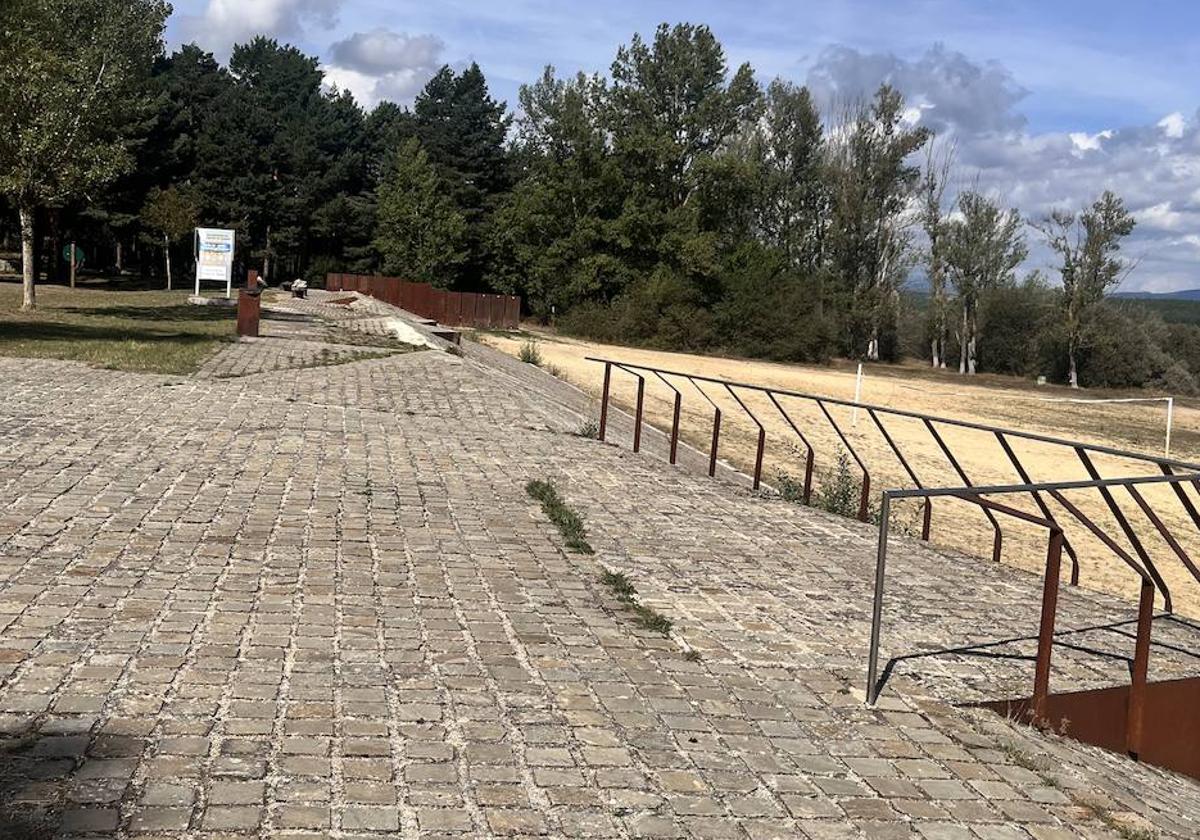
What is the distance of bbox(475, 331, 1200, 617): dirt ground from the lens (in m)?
11.7

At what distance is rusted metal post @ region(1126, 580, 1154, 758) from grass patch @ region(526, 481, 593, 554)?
322cm

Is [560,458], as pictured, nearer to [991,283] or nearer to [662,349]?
[662,349]

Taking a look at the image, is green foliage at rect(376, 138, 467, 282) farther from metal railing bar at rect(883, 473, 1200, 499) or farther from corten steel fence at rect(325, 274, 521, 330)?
metal railing bar at rect(883, 473, 1200, 499)

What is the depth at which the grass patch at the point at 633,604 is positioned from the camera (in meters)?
5.39

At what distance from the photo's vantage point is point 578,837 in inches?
125

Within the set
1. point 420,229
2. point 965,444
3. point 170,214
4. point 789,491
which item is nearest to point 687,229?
point 420,229

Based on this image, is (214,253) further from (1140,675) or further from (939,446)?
(1140,675)

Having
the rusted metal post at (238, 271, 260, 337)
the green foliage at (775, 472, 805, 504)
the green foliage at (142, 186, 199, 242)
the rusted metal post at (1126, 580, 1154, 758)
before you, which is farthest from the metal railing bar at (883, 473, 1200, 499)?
the green foliage at (142, 186, 199, 242)

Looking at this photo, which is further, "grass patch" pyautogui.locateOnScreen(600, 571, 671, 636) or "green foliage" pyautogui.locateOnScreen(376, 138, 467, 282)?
"green foliage" pyautogui.locateOnScreen(376, 138, 467, 282)

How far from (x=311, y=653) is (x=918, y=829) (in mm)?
2495

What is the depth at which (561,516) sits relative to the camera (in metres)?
7.81

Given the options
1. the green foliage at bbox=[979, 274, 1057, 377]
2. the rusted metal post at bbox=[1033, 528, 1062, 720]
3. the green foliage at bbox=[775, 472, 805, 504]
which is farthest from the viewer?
the green foliage at bbox=[979, 274, 1057, 377]

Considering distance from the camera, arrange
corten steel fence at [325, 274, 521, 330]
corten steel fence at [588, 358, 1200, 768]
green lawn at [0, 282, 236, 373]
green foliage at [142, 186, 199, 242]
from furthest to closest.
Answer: green foliage at [142, 186, 199, 242] → corten steel fence at [325, 274, 521, 330] → green lawn at [0, 282, 236, 373] → corten steel fence at [588, 358, 1200, 768]

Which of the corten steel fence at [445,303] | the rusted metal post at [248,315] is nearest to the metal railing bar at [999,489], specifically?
the rusted metal post at [248,315]
